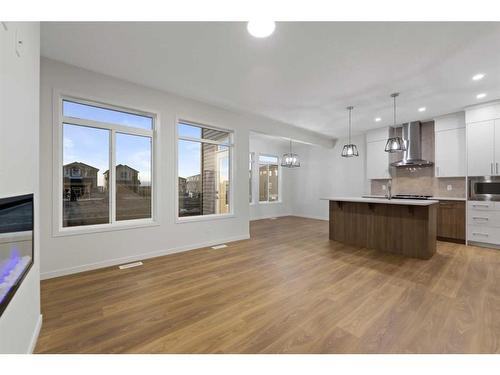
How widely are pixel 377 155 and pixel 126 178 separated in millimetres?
6264

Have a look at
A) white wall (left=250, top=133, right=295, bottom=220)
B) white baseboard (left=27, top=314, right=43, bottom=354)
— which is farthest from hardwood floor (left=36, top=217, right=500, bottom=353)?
white wall (left=250, top=133, right=295, bottom=220)

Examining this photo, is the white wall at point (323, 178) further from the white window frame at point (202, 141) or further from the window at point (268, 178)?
the white window frame at point (202, 141)

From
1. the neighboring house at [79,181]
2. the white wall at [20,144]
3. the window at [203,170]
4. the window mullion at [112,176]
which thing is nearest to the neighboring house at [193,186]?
the window at [203,170]

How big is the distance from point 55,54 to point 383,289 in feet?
16.2

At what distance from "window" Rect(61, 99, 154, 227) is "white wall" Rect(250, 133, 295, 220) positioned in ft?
14.5

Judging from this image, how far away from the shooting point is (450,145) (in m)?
4.86

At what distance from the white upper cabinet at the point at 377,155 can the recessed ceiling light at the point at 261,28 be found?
5101 millimetres

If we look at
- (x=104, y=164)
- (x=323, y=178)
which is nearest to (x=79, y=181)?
(x=104, y=164)

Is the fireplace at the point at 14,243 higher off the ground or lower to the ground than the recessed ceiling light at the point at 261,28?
lower

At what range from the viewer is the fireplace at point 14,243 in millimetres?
1125

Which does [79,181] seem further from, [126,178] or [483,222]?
[483,222]

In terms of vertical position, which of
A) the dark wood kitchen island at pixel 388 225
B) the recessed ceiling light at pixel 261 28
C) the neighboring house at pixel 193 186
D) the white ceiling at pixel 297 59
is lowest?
the dark wood kitchen island at pixel 388 225

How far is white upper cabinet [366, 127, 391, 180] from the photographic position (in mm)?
5945
